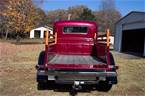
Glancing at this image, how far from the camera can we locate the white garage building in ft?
101

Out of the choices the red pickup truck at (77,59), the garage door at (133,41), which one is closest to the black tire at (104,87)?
the red pickup truck at (77,59)

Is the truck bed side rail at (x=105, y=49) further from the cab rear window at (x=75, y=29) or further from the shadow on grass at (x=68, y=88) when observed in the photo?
the cab rear window at (x=75, y=29)

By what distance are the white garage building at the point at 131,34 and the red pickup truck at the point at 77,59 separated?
16815 mm

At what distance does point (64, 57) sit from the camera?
11969 millimetres

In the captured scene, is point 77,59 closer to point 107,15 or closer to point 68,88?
point 68,88

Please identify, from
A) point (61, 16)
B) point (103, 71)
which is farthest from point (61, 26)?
point (61, 16)

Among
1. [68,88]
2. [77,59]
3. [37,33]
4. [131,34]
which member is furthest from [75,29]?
[37,33]

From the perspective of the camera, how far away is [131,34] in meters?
34.4

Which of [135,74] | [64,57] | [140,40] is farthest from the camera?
[140,40]

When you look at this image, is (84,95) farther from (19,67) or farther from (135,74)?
(19,67)

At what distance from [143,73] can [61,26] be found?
398 cm

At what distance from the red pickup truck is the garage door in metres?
18.6

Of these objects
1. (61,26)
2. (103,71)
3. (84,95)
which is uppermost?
(61,26)

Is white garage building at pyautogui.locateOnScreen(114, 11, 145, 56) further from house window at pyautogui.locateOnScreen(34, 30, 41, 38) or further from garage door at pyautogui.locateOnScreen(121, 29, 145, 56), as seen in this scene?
house window at pyautogui.locateOnScreen(34, 30, 41, 38)
